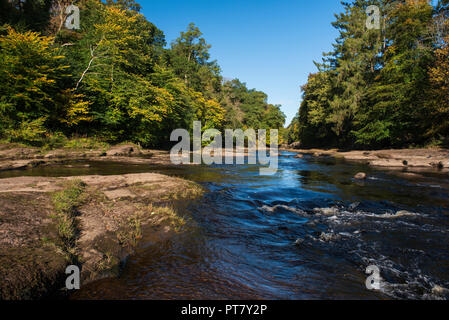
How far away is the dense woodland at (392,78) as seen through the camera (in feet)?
67.7

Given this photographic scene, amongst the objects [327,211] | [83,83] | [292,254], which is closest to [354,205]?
[327,211]

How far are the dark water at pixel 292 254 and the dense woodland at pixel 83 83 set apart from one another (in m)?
15.9

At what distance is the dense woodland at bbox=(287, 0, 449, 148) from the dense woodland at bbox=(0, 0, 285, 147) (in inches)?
789

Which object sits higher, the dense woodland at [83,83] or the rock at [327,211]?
the dense woodland at [83,83]

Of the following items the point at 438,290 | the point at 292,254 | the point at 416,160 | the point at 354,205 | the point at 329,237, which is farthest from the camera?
the point at 416,160

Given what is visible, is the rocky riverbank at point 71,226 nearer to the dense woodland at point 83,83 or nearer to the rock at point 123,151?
the rock at point 123,151

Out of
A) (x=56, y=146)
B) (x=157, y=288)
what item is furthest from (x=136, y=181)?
(x=56, y=146)

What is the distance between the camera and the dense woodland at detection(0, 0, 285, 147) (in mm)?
14523

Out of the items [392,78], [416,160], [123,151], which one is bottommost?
[416,160]

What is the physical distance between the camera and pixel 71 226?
11.5 ft

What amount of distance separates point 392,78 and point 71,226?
31.9 meters

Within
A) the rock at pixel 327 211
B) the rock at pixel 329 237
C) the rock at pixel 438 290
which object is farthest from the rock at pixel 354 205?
the rock at pixel 438 290

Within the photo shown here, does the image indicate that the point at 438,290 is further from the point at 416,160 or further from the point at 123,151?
the point at 123,151
